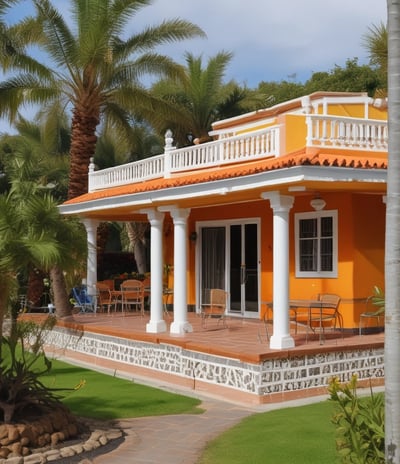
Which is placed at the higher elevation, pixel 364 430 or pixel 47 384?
pixel 364 430

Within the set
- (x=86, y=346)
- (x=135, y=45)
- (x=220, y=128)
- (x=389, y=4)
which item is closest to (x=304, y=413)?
(x=389, y=4)

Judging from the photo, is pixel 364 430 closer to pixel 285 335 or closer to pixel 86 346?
pixel 285 335

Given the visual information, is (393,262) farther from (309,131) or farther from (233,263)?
(233,263)

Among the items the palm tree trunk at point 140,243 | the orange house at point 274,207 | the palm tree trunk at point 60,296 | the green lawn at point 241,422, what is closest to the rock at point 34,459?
the green lawn at point 241,422

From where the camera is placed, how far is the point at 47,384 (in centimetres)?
1256

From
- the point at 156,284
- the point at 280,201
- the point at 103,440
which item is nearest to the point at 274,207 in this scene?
the point at 280,201

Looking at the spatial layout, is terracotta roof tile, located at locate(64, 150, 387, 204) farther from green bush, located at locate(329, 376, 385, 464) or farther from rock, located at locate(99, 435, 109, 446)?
green bush, located at locate(329, 376, 385, 464)

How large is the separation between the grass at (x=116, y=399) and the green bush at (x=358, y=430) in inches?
175

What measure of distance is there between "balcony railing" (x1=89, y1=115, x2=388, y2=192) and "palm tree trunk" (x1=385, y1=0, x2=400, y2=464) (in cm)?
755

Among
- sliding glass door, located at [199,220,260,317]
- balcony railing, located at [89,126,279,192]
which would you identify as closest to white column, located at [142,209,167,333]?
balcony railing, located at [89,126,279,192]

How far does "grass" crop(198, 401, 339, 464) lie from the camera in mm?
7527

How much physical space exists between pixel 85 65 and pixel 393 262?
16549mm

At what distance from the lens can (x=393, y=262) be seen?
472cm

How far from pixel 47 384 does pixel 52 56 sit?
11200 millimetres
